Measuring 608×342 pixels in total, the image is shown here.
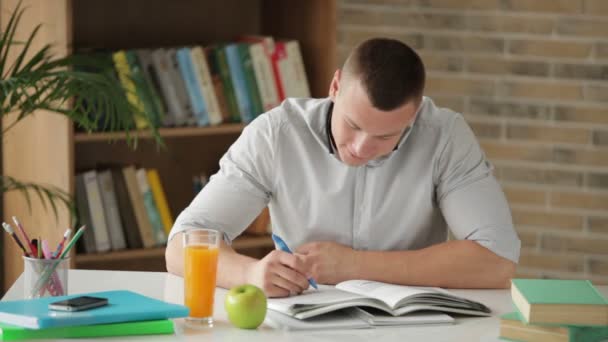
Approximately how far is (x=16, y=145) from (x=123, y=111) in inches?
27.6

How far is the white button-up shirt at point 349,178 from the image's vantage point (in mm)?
2258

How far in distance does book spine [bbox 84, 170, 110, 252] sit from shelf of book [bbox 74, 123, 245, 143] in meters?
0.13

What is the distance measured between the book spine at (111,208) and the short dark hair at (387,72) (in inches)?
54.6

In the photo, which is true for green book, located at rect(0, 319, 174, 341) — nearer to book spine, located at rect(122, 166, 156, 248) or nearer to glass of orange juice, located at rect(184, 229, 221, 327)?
glass of orange juice, located at rect(184, 229, 221, 327)

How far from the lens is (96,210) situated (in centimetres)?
318

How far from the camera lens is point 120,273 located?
2068mm

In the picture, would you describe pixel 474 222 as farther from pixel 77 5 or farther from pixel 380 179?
pixel 77 5

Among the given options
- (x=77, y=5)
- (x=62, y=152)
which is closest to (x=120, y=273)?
(x=62, y=152)

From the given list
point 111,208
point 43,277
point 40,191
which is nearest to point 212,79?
point 111,208

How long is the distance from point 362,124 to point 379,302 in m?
0.39

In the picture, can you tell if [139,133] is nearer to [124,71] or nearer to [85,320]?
[124,71]

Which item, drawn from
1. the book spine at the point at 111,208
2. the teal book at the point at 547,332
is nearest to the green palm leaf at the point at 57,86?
the book spine at the point at 111,208

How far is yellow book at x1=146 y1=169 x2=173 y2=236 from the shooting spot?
3.29 m

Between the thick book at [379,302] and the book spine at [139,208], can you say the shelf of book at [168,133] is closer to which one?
the book spine at [139,208]
